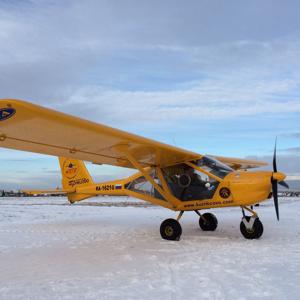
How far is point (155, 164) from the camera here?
9711mm

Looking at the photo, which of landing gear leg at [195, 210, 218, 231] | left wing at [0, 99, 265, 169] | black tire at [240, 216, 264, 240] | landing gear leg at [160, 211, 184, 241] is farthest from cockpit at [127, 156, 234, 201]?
landing gear leg at [195, 210, 218, 231]

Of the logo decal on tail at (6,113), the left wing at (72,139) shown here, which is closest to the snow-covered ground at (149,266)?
the left wing at (72,139)

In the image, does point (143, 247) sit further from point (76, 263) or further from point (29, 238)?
point (29, 238)

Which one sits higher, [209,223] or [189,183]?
[189,183]

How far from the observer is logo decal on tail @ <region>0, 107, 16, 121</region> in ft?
16.7

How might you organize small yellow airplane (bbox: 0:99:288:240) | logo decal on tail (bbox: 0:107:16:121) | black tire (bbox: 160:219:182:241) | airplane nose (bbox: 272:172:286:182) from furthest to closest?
1. black tire (bbox: 160:219:182:241)
2. airplane nose (bbox: 272:172:286:182)
3. small yellow airplane (bbox: 0:99:288:240)
4. logo decal on tail (bbox: 0:107:16:121)

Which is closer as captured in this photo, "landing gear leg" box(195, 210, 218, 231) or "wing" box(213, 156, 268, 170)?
"landing gear leg" box(195, 210, 218, 231)

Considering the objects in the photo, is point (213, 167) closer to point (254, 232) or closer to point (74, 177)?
point (254, 232)

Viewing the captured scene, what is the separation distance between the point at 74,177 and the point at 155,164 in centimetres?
467

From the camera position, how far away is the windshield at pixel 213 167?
838cm

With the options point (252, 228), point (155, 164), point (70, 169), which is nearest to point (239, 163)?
point (155, 164)

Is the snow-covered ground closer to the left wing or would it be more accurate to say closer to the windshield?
the windshield

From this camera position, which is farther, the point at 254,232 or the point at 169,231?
the point at 169,231

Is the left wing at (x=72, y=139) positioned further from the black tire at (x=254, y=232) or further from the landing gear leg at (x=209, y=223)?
the black tire at (x=254, y=232)
